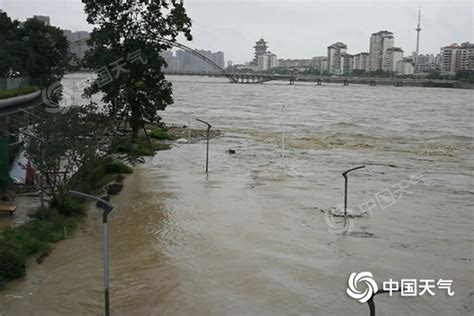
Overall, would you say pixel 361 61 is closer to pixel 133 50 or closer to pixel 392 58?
pixel 392 58

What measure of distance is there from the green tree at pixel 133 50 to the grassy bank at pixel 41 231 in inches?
346

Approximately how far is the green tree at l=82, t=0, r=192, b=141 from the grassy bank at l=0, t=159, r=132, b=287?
8.79m

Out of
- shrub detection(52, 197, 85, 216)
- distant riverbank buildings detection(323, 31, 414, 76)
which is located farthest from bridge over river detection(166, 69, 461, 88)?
shrub detection(52, 197, 85, 216)

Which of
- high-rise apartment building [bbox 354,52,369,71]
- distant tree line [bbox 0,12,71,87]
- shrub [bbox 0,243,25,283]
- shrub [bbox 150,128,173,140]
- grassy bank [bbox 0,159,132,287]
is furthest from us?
high-rise apartment building [bbox 354,52,369,71]

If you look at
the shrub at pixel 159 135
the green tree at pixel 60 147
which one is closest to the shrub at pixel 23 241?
the green tree at pixel 60 147

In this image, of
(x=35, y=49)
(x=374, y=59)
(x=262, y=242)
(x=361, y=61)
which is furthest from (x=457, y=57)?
(x=262, y=242)

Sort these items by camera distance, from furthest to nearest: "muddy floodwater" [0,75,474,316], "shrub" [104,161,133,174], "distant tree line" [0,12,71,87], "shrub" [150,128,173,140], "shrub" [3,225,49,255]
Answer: "distant tree line" [0,12,71,87] → "shrub" [150,128,173,140] → "shrub" [104,161,133,174] → "shrub" [3,225,49,255] → "muddy floodwater" [0,75,474,316]

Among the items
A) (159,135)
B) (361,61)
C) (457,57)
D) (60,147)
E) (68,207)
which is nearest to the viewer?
(60,147)

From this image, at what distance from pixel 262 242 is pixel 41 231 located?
4695 millimetres

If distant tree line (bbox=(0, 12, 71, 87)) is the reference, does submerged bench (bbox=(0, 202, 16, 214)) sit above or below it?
below

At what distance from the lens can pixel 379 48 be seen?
565ft

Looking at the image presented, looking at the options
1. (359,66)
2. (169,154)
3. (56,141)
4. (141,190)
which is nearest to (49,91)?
(169,154)

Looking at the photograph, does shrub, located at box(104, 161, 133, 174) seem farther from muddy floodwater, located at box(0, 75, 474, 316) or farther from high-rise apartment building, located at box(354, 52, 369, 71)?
high-rise apartment building, located at box(354, 52, 369, 71)

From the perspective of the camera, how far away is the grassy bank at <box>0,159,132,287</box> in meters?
10.1
